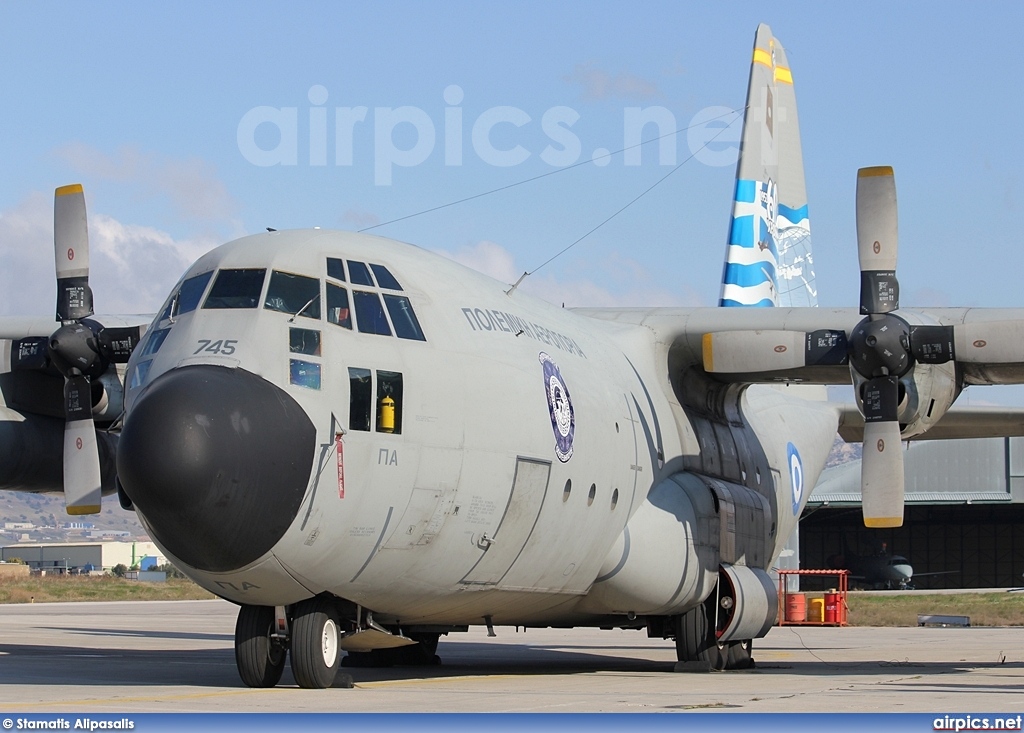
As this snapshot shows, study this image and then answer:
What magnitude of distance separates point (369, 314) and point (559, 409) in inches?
93.9

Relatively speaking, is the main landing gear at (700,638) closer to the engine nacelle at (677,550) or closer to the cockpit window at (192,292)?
the engine nacelle at (677,550)

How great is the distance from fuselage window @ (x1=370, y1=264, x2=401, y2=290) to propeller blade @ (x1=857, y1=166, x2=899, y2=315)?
17.9ft

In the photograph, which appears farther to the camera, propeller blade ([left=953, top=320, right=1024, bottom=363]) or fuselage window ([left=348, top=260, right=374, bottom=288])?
propeller blade ([left=953, top=320, right=1024, bottom=363])

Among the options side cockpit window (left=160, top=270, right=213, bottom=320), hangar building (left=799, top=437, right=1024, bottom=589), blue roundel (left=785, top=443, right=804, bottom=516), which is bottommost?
hangar building (left=799, top=437, right=1024, bottom=589)

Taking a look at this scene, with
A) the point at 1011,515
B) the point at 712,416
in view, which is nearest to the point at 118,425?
the point at 712,416

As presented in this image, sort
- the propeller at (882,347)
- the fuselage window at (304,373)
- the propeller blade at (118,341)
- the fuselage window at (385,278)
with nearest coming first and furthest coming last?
the fuselage window at (304,373)
the fuselage window at (385,278)
the propeller at (882,347)
the propeller blade at (118,341)

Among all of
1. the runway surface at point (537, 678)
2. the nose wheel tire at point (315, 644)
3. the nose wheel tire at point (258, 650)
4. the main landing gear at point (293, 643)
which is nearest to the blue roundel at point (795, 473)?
the runway surface at point (537, 678)

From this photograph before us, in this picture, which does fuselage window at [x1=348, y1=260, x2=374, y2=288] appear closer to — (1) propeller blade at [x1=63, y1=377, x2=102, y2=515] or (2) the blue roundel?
(1) propeller blade at [x1=63, y1=377, x2=102, y2=515]

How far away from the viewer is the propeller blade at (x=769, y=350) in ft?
47.9

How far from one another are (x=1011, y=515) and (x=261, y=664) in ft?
204

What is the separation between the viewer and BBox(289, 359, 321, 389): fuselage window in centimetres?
1010

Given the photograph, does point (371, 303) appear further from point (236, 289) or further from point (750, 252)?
point (750, 252)

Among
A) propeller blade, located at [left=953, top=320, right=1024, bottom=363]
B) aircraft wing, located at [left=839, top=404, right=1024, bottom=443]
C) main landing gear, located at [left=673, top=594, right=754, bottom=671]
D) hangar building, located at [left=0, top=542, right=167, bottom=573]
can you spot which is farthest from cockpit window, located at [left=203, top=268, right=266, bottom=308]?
hangar building, located at [left=0, top=542, right=167, bottom=573]

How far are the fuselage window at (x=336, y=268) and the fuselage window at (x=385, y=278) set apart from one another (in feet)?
1.12
